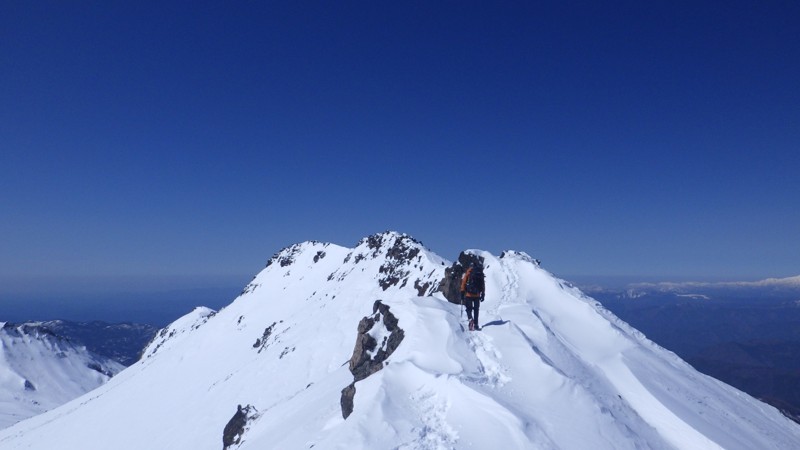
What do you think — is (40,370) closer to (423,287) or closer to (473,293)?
(423,287)

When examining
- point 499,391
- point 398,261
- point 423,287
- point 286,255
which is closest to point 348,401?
point 499,391

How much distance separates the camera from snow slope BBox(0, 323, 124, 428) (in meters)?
141

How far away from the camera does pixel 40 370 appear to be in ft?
538

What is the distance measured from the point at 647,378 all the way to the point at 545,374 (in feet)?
18.4

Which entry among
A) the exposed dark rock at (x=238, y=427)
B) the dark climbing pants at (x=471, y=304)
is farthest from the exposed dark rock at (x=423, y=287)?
the dark climbing pants at (x=471, y=304)

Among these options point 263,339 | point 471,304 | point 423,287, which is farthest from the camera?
point 263,339

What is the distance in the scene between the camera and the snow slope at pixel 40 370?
141000mm

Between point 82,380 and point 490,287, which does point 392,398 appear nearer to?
point 490,287

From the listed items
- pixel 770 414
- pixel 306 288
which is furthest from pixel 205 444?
pixel 306 288

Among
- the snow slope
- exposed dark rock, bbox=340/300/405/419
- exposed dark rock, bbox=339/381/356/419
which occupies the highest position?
exposed dark rock, bbox=340/300/405/419

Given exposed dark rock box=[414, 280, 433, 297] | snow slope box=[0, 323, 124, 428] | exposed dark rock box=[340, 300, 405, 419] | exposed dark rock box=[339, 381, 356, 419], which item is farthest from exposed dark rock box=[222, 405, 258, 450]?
snow slope box=[0, 323, 124, 428]

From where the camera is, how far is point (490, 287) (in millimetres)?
28266

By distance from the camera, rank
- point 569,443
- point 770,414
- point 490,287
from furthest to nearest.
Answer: point 490,287 → point 770,414 → point 569,443

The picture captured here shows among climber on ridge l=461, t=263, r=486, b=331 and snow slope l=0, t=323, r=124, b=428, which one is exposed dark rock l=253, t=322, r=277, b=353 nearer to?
climber on ridge l=461, t=263, r=486, b=331
